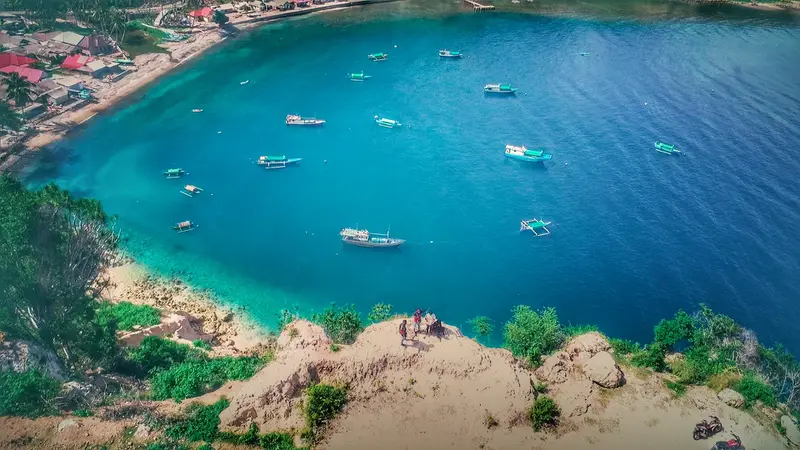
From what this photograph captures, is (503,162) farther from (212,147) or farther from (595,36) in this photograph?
(595,36)

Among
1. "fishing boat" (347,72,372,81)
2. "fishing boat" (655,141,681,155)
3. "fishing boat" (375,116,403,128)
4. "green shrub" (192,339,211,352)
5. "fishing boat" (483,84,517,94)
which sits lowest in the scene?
"green shrub" (192,339,211,352)

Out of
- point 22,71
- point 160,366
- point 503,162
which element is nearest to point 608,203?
point 503,162

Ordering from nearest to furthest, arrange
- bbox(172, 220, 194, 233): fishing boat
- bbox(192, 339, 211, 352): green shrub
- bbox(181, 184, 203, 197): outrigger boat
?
bbox(192, 339, 211, 352): green shrub → bbox(172, 220, 194, 233): fishing boat → bbox(181, 184, 203, 197): outrigger boat

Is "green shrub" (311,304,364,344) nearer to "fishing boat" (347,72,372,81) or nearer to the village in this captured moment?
the village

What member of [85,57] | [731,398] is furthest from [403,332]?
[85,57]

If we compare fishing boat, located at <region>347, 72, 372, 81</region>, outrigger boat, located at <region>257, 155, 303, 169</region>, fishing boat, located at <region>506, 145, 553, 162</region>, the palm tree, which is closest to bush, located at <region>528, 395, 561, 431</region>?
fishing boat, located at <region>506, 145, 553, 162</region>

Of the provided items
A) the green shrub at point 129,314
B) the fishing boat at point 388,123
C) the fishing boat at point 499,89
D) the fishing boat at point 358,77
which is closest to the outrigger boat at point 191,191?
the green shrub at point 129,314

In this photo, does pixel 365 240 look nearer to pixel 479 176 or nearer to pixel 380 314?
pixel 380 314
